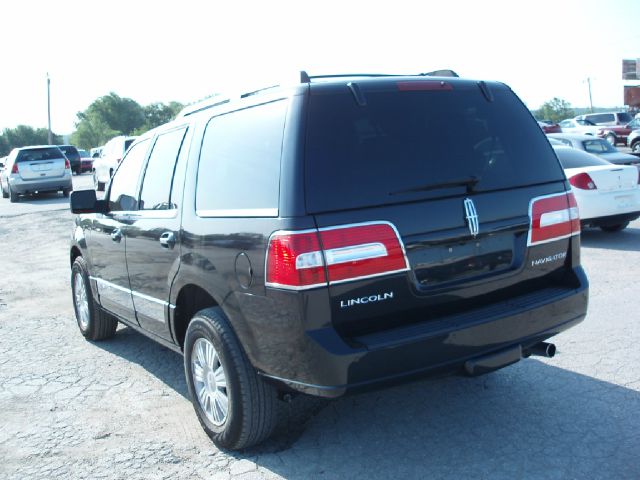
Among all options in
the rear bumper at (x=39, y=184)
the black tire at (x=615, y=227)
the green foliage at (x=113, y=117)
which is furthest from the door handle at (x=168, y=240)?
the green foliage at (x=113, y=117)

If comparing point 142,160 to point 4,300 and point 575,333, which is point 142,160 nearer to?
point 575,333

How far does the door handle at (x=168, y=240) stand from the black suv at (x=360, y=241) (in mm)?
12

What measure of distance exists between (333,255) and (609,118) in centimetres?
4143

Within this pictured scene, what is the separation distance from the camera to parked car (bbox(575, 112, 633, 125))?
1572 inches

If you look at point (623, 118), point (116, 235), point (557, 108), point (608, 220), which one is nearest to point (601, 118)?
point (623, 118)

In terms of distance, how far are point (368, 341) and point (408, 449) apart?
3.02ft

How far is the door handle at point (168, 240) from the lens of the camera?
14.2 feet

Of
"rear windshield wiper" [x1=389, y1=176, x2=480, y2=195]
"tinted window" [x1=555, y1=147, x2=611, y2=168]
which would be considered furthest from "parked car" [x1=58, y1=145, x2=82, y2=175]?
"rear windshield wiper" [x1=389, y1=176, x2=480, y2=195]

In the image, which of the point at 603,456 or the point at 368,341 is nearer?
the point at 368,341

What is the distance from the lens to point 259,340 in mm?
3498

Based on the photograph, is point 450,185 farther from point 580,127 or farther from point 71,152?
point 71,152

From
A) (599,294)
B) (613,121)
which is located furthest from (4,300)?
(613,121)

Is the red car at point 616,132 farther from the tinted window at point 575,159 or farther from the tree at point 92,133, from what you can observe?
the tree at point 92,133

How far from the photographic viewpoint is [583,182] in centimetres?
1036
